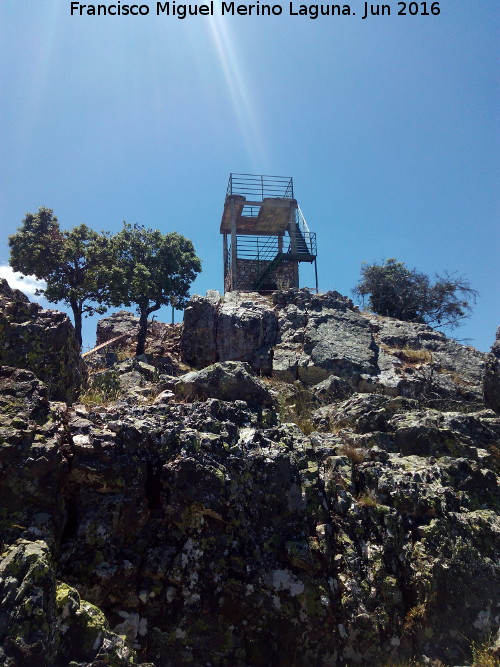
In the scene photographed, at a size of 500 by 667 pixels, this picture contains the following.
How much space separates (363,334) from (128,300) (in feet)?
35.5

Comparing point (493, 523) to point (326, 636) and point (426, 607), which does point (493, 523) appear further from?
point (326, 636)

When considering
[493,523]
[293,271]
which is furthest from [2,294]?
[293,271]

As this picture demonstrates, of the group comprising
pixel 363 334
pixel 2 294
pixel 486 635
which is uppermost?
pixel 363 334

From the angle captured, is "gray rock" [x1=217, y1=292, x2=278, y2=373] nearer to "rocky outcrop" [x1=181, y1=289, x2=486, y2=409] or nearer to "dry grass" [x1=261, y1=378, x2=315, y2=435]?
"rocky outcrop" [x1=181, y1=289, x2=486, y2=409]

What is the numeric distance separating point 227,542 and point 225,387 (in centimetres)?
306

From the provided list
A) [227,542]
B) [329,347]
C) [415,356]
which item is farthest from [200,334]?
[227,542]

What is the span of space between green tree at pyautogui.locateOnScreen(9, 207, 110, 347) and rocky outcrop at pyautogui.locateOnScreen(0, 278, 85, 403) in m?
12.7

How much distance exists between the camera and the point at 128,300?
21.0 metres

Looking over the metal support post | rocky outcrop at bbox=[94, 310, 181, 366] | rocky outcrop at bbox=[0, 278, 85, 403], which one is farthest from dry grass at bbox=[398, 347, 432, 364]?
the metal support post

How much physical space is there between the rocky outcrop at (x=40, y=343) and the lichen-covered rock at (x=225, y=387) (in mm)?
1770

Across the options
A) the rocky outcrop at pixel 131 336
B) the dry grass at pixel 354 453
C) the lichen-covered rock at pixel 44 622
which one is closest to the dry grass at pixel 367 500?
the dry grass at pixel 354 453

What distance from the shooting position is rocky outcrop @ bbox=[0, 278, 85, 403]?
22.0 ft

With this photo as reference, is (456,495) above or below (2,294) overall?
below

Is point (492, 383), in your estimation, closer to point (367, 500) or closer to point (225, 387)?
point (367, 500)
